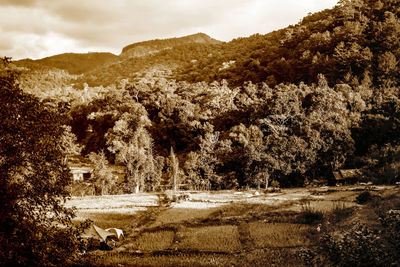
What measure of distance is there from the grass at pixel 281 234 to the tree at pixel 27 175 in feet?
41.9

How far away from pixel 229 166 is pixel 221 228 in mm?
29601

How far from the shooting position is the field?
1728 cm

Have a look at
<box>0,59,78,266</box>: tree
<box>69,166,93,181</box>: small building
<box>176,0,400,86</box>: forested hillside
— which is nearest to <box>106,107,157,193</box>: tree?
<box>69,166,93,181</box>: small building

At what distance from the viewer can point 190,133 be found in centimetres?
7388

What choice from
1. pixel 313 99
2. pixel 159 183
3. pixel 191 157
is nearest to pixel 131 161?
pixel 159 183

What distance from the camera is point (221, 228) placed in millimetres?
24406

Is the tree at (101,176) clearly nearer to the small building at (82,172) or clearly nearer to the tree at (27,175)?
the small building at (82,172)

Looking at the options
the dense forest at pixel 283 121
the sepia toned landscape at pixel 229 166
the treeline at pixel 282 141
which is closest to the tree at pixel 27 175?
the sepia toned landscape at pixel 229 166

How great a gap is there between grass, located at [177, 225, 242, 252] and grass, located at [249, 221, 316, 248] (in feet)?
4.93

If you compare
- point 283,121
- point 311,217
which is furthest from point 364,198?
point 283,121

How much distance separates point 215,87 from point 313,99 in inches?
1254

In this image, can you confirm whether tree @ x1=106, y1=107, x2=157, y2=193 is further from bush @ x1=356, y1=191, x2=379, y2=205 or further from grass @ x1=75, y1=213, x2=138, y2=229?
bush @ x1=356, y1=191, x2=379, y2=205

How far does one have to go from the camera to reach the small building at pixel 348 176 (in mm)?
46500

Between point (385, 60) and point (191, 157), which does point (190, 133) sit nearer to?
point (191, 157)
